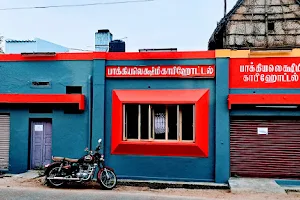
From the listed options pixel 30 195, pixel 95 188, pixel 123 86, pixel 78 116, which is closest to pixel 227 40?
pixel 123 86

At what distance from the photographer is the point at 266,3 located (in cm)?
1644

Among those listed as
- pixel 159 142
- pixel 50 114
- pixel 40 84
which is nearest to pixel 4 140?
pixel 50 114

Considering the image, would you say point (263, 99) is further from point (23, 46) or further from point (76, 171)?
point (23, 46)

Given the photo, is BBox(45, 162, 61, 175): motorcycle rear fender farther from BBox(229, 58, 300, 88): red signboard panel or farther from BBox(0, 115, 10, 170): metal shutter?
BBox(229, 58, 300, 88): red signboard panel

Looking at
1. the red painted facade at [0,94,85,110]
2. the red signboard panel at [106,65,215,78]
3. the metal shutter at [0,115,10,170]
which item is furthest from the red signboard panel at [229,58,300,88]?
the metal shutter at [0,115,10,170]

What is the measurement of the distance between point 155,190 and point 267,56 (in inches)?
243

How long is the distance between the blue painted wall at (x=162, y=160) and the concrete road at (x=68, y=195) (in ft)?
7.39

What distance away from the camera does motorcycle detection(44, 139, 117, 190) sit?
1116 centimetres

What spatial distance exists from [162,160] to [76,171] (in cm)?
322

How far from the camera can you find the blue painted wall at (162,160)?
496 inches

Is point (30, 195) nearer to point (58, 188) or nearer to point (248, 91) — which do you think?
point (58, 188)

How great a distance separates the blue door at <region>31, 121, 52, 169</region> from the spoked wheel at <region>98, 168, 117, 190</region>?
11.6ft

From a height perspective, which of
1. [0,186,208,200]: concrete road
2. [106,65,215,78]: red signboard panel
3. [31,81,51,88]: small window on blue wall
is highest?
[106,65,215,78]: red signboard panel

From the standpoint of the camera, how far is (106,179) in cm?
1111
